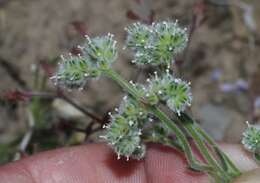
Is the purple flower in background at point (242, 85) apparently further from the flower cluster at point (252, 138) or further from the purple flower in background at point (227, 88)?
the flower cluster at point (252, 138)

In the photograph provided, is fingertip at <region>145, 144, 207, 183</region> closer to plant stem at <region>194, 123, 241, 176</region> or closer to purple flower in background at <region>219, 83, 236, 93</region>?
plant stem at <region>194, 123, 241, 176</region>

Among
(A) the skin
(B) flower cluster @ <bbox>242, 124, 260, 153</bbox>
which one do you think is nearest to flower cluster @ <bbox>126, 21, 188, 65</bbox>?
(B) flower cluster @ <bbox>242, 124, 260, 153</bbox>

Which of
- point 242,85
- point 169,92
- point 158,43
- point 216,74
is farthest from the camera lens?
point 216,74

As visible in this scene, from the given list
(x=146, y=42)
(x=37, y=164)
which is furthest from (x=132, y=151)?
(x=37, y=164)

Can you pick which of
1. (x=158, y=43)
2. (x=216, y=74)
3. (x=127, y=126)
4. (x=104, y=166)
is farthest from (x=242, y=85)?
(x=127, y=126)

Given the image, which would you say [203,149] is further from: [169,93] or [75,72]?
[75,72]

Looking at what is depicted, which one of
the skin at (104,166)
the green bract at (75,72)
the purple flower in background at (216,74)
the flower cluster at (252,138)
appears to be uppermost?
the purple flower in background at (216,74)

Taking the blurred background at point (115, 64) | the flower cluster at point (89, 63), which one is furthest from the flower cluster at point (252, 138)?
the blurred background at point (115, 64)
